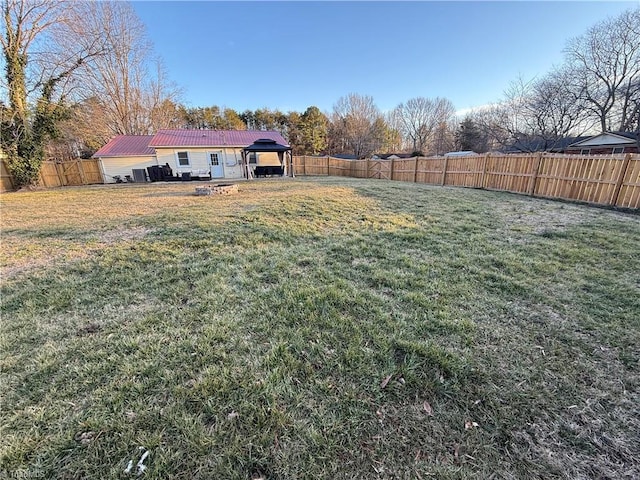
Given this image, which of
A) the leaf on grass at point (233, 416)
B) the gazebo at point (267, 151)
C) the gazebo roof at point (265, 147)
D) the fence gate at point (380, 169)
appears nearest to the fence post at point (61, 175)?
the gazebo at point (267, 151)

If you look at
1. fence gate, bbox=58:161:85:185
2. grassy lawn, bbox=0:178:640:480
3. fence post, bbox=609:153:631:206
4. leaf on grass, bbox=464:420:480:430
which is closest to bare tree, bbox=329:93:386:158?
fence gate, bbox=58:161:85:185

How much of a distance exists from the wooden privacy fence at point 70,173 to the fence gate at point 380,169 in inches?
729

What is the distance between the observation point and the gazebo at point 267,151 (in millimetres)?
17219

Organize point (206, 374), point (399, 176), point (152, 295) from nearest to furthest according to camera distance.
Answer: point (206, 374) → point (152, 295) → point (399, 176)

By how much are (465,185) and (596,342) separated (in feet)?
37.3

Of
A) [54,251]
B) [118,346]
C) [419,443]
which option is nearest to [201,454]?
[419,443]

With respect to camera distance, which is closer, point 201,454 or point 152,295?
point 201,454

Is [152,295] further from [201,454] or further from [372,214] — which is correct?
[372,214]

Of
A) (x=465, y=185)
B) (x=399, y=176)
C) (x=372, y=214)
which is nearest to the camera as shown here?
(x=372, y=214)

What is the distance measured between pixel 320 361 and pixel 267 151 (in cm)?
1723

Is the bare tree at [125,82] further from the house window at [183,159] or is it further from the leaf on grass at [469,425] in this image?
the leaf on grass at [469,425]

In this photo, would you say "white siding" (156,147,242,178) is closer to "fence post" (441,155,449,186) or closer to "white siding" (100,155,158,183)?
"white siding" (100,155,158,183)

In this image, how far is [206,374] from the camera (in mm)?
1720

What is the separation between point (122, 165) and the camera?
1777 cm
